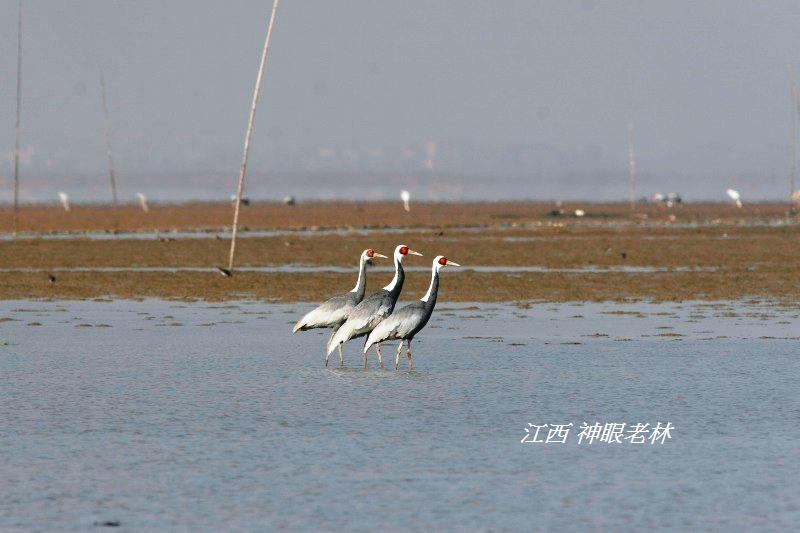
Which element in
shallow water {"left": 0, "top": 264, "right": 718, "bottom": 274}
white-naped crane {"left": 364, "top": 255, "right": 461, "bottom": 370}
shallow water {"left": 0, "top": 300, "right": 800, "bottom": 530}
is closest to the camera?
shallow water {"left": 0, "top": 300, "right": 800, "bottom": 530}

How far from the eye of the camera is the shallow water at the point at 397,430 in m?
11.5

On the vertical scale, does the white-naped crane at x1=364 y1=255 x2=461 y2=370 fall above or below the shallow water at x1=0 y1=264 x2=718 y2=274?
above

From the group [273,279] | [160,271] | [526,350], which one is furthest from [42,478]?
[160,271]

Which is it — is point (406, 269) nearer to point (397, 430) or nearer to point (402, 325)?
point (402, 325)

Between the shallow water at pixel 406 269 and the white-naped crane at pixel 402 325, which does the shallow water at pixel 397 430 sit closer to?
the white-naped crane at pixel 402 325

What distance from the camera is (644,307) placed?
31391 mm

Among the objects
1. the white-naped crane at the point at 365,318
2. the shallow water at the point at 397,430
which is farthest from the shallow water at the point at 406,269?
the white-naped crane at the point at 365,318

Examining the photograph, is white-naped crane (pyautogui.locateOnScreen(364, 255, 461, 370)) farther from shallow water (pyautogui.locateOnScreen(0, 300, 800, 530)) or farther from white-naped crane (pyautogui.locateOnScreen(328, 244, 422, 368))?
shallow water (pyautogui.locateOnScreen(0, 300, 800, 530))

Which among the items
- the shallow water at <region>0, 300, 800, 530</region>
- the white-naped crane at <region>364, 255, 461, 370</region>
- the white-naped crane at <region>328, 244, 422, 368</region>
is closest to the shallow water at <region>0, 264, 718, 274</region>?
the shallow water at <region>0, 300, 800, 530</region>

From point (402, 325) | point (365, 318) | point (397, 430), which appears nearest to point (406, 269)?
point (365, 318)

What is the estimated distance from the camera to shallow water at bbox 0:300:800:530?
1153cm

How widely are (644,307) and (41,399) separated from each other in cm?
1723

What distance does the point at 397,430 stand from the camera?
599 inches

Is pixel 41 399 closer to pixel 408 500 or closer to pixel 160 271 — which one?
pixel 408 500
